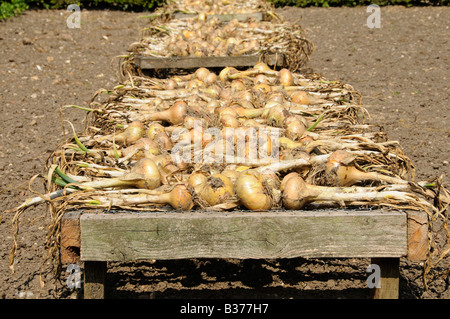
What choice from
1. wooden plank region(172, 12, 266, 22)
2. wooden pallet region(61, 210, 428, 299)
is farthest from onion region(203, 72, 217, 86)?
wooden plank region(172, 12, 266, 22)

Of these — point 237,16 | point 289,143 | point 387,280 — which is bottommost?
point 387,280

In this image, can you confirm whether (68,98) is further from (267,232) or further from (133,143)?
(267,232)

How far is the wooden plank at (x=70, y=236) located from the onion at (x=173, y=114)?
111 centimetres

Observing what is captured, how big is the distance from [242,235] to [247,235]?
2 cm

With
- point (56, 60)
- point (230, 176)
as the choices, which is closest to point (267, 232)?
point (230, 176)

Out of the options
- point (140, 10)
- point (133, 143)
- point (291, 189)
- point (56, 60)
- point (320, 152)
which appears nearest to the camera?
point (291, 189)

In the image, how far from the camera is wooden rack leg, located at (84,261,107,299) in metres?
1.95

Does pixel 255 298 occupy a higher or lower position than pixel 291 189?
lower

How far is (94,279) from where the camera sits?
1.97 meters

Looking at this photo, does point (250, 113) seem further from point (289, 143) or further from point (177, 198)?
point (177, 198)

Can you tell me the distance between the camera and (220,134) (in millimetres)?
2455

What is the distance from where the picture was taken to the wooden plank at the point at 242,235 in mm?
1823

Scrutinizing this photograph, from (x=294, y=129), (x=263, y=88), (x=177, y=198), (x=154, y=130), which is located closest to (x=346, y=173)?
(x=294, y=129)
